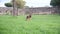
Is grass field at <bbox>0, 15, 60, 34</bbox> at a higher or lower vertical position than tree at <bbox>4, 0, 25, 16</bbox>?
lower

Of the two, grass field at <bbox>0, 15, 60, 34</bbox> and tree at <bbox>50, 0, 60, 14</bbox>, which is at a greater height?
tree at <bbox>50, 0, 60, 14</bbox>

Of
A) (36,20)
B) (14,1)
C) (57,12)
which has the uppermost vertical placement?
(14,1)

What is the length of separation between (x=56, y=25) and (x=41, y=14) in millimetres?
261

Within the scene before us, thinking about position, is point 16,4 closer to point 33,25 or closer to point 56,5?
point 33,25

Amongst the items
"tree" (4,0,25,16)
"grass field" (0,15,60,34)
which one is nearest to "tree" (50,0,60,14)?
"grass field" (0,15,60,34)

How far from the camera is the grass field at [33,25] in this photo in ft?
6.43

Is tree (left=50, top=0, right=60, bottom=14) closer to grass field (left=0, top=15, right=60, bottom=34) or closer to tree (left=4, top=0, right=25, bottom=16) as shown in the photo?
grass field (left=0, top=15, right=60, bottom=34)

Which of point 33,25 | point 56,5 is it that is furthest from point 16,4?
point 56,5

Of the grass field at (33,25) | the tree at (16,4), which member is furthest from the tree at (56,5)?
the tree at (16,4)

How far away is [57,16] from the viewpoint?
1.97 m

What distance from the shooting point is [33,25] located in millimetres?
2006

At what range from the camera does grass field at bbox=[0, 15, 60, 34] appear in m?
1.96

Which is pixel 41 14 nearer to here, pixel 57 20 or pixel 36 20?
pixel 36 20

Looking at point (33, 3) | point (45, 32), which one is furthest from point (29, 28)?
point (33, 3)
